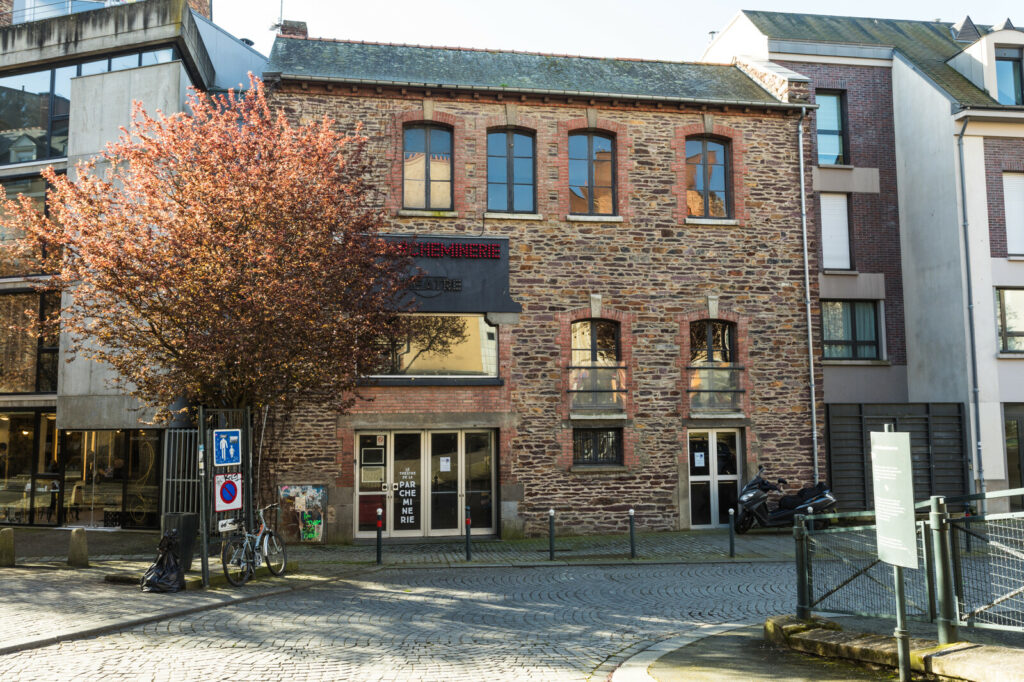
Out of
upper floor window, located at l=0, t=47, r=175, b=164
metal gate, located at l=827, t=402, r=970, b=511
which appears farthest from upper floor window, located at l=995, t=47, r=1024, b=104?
upper floor window, located at l=0, t=47, r=175, b=164

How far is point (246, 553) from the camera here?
11398mm

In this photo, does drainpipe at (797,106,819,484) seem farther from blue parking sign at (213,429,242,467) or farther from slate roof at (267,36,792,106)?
blue parking sign at (213,429,242,467)

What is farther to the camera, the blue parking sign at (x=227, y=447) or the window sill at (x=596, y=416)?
the window sill at (x=596, y=416)

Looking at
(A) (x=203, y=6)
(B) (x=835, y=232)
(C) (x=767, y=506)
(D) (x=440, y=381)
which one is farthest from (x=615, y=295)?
(A) (x=203, y=6)

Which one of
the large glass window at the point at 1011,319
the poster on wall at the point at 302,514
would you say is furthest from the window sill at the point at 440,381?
the large glass window at the point at 1011,319

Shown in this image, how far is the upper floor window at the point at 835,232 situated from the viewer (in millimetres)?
20562

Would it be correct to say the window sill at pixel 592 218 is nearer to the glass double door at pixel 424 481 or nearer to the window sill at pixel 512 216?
the window sill at pixel 512 216

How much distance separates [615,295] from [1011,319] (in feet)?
32.2

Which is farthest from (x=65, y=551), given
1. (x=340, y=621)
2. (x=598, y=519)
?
(x=598, y=519)

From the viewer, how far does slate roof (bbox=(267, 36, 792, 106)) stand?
55.9 feet

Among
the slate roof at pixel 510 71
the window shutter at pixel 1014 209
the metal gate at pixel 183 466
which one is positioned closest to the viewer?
the metal gate at pixel 183 466

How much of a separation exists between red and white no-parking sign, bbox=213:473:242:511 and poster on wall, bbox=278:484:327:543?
3.77 meters

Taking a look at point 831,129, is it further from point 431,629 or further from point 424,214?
point 431,629

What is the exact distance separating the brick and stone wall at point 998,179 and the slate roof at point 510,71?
5.58m
